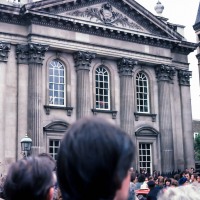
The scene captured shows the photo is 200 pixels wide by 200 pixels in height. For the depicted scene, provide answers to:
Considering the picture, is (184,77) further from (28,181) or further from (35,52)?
(28,181)

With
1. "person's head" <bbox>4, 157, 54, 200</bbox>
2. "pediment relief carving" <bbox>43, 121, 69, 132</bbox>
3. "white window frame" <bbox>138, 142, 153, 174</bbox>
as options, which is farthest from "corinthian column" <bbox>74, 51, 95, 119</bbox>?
"person's head" <bbox>4, 157, 54, 200</bbox>

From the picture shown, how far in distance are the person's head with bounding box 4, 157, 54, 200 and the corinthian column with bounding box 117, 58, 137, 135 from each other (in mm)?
25943

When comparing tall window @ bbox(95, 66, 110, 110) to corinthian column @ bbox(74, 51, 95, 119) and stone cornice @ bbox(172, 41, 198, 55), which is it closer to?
corinthian column @ bbox(74, 51, 95, 119)

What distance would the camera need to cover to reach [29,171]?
2.79 meters

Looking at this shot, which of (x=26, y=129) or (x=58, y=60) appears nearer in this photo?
(x=26, y=129)

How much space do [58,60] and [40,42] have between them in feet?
7.00

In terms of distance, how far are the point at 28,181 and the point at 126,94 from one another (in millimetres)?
26575

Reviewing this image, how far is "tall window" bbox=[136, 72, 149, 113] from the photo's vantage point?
3089cm

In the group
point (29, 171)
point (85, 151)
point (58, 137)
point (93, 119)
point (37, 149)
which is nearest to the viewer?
point (85, 151)

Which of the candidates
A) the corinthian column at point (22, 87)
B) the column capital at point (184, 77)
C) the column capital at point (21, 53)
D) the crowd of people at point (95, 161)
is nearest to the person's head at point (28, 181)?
the crowd of people at point (95, 161)

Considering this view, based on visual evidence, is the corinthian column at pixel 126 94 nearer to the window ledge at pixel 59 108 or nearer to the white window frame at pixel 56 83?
the window ledge at pixel 59 108

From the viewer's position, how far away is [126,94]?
2922 cm

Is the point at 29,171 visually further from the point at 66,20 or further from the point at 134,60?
the point at 134,60

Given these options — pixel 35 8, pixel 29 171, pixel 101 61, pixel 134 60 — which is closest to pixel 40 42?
pixel 35 8
